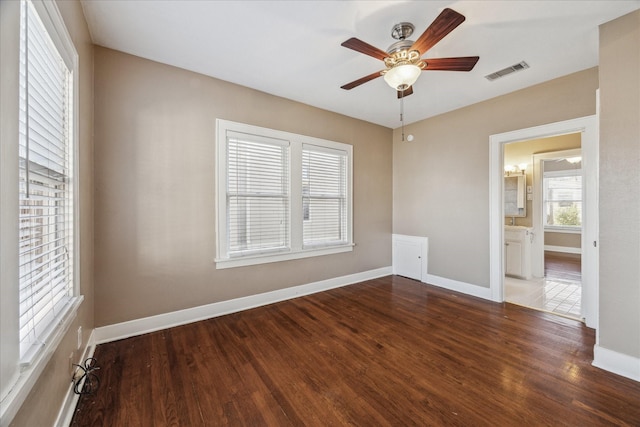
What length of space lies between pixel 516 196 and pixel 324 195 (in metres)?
4.45

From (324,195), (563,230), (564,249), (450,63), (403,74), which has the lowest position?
(564,249)

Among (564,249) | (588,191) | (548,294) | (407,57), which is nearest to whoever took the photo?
(407,57)

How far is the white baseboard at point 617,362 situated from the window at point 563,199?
531cm

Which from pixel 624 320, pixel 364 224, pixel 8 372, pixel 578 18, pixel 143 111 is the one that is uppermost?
pixel 578 18

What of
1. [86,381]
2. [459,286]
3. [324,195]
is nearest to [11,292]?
[86,381]

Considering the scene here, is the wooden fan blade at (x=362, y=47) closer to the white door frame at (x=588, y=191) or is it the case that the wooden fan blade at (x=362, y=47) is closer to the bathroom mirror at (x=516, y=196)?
the white door frame at (x=588, y=191)

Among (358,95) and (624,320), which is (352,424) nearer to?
(624,320)

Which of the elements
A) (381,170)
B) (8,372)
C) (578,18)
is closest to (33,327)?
(8,372)

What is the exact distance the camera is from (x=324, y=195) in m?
3.93

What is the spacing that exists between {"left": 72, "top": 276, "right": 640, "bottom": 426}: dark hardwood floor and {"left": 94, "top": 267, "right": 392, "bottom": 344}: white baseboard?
0.29ft

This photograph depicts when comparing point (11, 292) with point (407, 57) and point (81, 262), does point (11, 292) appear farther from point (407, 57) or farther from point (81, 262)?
point (407, 57)

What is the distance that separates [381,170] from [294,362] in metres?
3.49

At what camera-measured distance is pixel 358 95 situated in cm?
343

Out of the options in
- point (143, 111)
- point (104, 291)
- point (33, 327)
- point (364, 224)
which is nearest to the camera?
point (33, 327)
